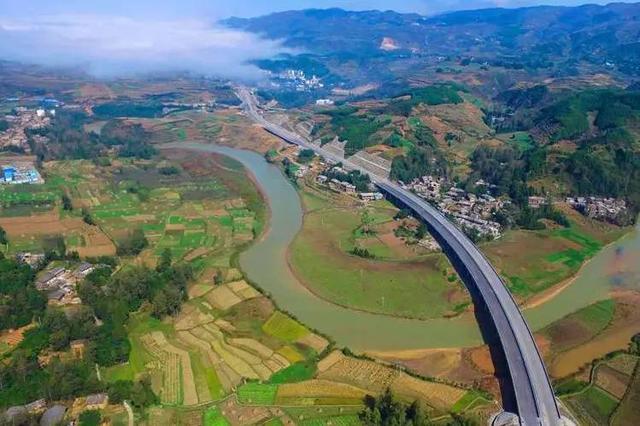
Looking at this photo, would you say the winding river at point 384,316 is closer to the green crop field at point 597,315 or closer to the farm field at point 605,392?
the green crop field at point 597,315

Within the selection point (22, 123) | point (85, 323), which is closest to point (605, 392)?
point (85, 323)

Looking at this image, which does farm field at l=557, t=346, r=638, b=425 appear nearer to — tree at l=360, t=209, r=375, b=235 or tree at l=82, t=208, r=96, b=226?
tree at l=360, t=209, r=375, b=235

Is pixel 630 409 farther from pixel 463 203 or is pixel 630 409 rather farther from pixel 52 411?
pixel 463 203

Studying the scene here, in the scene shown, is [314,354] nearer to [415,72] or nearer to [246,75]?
A: [415,72]

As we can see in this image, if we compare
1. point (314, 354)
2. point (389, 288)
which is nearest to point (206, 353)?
point (314, 354)

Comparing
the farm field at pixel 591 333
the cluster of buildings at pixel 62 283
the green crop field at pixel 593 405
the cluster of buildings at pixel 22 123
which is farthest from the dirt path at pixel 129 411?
the cluster of buildings at pixel 22 123

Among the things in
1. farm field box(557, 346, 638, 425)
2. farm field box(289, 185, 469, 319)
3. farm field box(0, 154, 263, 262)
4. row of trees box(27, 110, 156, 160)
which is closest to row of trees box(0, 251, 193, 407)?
farm field box(0, 154, 263, 262)
